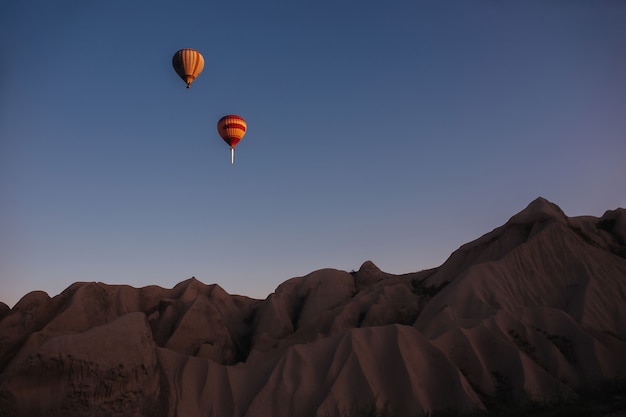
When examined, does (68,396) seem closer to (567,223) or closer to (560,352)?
(560,352)

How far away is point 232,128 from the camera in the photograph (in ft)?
109

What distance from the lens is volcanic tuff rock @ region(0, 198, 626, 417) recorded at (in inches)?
782

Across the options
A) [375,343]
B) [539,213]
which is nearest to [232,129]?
[375,343]

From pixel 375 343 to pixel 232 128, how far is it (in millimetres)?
16307

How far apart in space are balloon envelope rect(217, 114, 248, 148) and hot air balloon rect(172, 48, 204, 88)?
3.08 m

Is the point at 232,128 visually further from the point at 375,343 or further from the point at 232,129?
the point at 375,343

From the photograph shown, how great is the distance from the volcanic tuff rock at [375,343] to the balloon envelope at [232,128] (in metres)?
12.8

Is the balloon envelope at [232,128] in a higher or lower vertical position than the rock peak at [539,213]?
higher

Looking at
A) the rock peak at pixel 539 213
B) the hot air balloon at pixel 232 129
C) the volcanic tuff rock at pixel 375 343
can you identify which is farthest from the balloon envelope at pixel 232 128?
the rock peak at pixel 539 213

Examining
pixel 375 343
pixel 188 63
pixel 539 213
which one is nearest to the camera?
pixel 375 343

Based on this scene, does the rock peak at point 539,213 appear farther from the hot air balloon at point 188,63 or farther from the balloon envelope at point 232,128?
the hot air balloon at point 188,63

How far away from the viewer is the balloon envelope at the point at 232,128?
3309 centimetres

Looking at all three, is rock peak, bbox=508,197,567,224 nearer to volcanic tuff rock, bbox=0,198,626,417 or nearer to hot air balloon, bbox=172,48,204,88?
volcanic tuff rock, bbox=0,198,626,417

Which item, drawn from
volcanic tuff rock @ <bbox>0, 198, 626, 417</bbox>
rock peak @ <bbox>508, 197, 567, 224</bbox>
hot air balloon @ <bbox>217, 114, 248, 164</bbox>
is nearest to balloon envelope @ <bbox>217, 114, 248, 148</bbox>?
hot air balloon @ <bbox>217, 114, 248, 164</bbox>
